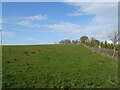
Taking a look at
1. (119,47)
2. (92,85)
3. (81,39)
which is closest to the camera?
(92,85)

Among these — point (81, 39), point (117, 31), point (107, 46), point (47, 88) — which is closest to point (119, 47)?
point (117, 31)

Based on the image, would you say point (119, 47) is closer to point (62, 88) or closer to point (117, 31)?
point (117, 31)

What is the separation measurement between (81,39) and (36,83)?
216 ft

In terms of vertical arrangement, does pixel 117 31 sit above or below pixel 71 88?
above

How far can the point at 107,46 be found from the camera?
33.1 metres

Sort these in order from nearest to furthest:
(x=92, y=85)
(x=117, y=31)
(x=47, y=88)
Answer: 1. (x=47, y=88)
2. (x=92, y=85)
3. (x=117, y=31)

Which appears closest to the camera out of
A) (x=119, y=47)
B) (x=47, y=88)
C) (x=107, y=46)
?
(x=47, y=88)

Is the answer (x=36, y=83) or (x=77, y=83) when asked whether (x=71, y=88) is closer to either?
(x=77, y=83)

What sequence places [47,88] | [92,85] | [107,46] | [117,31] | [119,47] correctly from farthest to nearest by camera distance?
1. [107,46]
2. [119,47]
3. [117,31]
4. [92,85]
5. [47,88]

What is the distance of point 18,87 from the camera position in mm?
5398

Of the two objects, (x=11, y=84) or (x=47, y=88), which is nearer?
(x=47, y=88)

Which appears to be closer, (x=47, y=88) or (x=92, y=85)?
(x=47, y=88)

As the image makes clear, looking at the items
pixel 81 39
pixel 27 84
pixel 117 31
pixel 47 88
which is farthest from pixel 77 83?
pixel 81 39

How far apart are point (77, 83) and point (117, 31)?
1566cm
